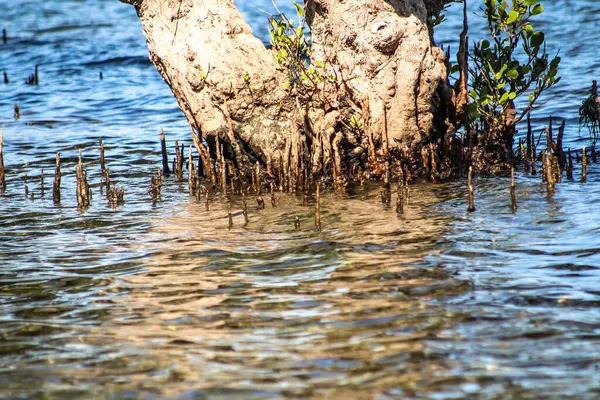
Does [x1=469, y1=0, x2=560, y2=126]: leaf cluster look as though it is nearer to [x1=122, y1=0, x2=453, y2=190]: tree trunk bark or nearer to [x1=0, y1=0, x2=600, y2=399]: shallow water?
[x1=122, y1=0, x2=453, y2=190]: tree trunk bark

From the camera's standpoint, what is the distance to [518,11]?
27.6 ft

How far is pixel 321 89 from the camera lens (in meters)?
8.55

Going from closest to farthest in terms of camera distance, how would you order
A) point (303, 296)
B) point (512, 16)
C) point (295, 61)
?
point (303, 296), point (512, 16), point (295, 61)

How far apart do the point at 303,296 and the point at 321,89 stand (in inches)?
144

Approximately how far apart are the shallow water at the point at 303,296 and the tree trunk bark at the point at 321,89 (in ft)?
1.68

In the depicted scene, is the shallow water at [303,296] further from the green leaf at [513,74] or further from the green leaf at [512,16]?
the green leaf at [512,16]

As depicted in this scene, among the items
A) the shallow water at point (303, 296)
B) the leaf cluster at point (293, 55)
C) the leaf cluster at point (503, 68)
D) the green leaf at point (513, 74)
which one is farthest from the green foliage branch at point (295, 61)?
the green leaf at point (513, 74)

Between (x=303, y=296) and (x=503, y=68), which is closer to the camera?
(x=303, y=296)

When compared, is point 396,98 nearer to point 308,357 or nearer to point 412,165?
point 412,165

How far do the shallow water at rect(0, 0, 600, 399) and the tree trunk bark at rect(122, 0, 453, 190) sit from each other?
0.51 m

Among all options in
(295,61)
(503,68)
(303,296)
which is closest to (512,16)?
(503,68)

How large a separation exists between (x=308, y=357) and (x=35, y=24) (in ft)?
69.4

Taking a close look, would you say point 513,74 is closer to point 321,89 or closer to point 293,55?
point 321,89

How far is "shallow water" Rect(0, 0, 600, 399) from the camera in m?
4.15
